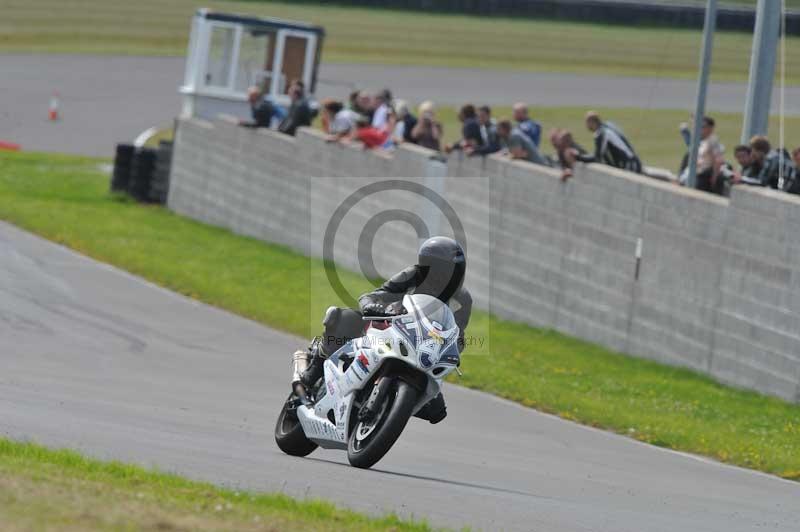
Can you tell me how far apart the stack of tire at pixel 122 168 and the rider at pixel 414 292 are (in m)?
19.6

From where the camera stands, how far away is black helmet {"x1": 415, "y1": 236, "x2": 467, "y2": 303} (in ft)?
31.4

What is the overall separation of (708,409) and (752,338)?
4.75 feet

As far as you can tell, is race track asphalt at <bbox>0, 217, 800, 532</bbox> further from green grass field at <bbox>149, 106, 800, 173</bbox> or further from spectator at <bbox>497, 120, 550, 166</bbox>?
green grass field at <bbox>149, 106, 800, 173</bbox>

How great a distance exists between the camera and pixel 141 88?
150 feet

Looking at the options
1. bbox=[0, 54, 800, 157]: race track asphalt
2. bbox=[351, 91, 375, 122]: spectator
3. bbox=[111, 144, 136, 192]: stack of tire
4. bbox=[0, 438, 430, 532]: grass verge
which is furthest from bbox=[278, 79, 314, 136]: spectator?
bbox=[0, 438, 430, 532]: grass verge

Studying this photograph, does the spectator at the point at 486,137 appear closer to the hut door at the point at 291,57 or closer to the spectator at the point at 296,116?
the spectator at the point at 296,116

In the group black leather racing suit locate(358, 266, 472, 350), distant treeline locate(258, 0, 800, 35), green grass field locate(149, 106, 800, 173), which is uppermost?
distant treeline locate(258, 0, 800, 35)

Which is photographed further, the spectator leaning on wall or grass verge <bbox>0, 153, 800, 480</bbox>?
the spectator leaning on wall

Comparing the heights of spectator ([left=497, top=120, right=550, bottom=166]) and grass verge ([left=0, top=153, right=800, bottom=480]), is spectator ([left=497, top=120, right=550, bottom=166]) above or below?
above

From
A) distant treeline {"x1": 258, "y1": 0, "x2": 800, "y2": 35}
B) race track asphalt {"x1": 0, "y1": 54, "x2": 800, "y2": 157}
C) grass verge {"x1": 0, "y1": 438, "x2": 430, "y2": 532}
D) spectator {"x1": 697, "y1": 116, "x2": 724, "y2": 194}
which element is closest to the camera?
grass verge {"x1": 0, "y1": 438, "x2": 430, "y2": 532}

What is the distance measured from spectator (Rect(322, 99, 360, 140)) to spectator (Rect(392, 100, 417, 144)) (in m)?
0.96

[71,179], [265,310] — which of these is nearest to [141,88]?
[71,179]

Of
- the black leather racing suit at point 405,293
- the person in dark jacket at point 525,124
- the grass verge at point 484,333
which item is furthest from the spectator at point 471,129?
the black leather racing suit at point 405,293

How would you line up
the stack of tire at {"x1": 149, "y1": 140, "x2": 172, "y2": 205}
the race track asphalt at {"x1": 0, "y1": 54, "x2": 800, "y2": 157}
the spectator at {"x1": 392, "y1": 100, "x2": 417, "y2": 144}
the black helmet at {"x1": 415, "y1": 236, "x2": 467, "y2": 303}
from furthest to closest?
the race track asphalt at {"x1": 0, "y1": 54, "x2": 800, "y2": 157} < the stack of tire at {"x1": 149, "y1": 140, "x2": 172, "y2": 205} < the spectator at {"x1": 392, "y1": 100, "x2": 417, "y2": 144} < the black helmet at {"x1": 415, "y1": 236, "x2": 467, "y2": 303}
